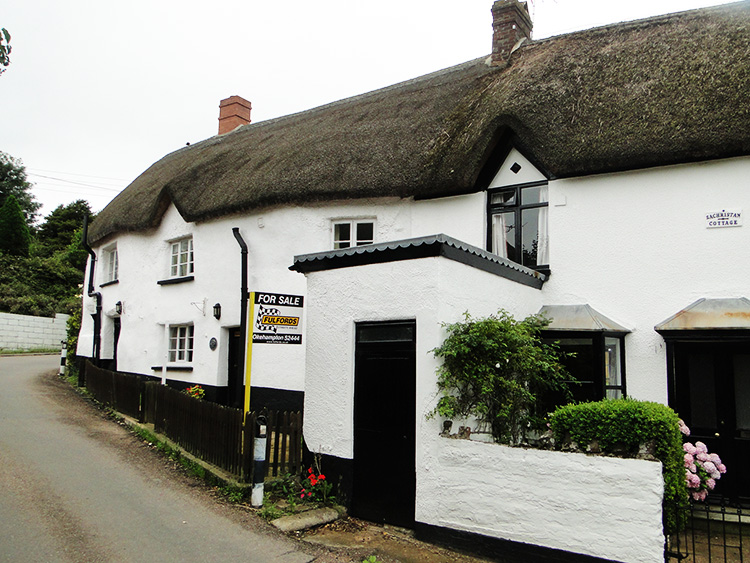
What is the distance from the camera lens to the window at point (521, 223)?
962 centimetres

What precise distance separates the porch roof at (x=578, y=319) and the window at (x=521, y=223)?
2.83 feet

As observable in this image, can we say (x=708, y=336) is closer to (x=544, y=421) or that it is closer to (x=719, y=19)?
(x=544, y=421)

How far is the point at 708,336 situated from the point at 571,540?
373 cm

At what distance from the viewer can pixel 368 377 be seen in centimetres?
745

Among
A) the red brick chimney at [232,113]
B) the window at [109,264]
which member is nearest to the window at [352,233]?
the window at [109,264]

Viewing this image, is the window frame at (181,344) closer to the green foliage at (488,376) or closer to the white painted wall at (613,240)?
the white painted wall at (613,240)

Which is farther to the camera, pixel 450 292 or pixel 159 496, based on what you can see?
pixel 159 496

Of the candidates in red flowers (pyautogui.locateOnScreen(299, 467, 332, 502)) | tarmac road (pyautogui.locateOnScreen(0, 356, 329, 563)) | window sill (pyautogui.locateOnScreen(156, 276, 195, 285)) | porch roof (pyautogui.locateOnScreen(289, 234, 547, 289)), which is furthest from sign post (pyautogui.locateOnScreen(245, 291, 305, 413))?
window sill (pyautogui.locateOnScreen(156, 276, 195, 285))

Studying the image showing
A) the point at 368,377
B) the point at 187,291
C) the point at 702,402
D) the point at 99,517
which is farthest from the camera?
the point at 187,291

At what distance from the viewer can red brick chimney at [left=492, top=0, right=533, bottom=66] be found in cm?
1265

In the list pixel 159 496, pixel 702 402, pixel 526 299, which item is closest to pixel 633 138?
pixel 526 299

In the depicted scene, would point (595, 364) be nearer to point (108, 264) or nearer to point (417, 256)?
point (417, 256)

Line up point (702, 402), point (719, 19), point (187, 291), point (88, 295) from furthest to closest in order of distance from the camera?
point (88, 295) < point (187, 291) < point (719, 19) < point (702, 402)

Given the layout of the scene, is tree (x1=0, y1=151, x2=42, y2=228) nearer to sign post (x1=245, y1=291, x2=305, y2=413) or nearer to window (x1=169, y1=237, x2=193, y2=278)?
window (x1=169, y1=237, x2=193, y2=278)
